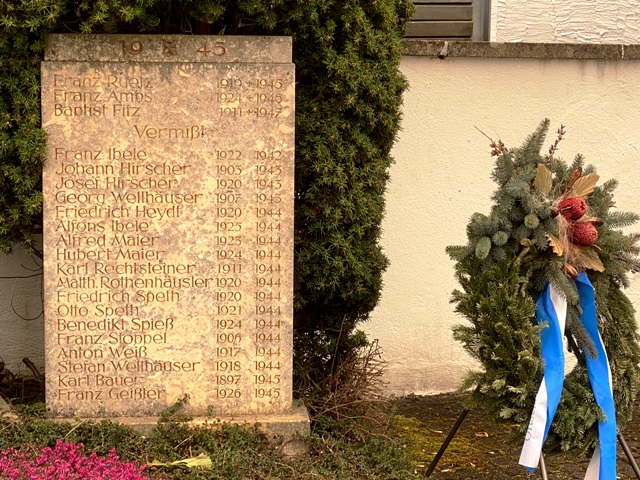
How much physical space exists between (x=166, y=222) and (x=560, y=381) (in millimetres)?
1778

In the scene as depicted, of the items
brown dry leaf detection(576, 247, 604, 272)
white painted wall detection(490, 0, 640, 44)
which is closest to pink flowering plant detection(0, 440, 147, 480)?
brown dry leaf detection(576, 247, 604, 272)

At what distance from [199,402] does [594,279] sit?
1.79 meters

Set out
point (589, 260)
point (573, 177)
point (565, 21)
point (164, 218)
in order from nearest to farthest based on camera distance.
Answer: point (589, 260), point (573, 177), point (164, 218), point (565, 21)

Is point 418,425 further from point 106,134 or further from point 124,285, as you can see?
point 106,134

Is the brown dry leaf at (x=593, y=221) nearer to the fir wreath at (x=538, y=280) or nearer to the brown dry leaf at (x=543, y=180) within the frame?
the fir wreath at (x=538, y=280)

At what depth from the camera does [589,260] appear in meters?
3.82

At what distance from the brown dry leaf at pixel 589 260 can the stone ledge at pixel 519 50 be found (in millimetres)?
1915

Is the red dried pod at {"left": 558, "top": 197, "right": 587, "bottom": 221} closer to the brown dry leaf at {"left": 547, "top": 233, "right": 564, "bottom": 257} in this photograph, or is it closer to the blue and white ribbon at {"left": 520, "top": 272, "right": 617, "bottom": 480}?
the brown dry leaf at {"left": 547, "top": 233, "right": 564, "bottom": 257}

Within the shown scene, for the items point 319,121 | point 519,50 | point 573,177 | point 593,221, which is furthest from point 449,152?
point 593,221

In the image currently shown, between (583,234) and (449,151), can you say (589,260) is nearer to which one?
(583,234)

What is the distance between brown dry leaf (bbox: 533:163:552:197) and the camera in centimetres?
381

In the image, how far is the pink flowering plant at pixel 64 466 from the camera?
341 cm

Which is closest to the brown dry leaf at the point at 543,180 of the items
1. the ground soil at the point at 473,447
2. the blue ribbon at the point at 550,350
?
the blue ribbon at the point at 550,350

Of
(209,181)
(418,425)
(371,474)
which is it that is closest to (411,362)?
(418,425)
